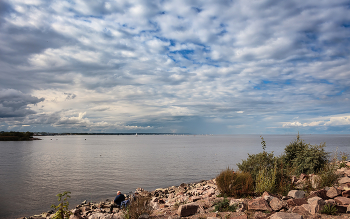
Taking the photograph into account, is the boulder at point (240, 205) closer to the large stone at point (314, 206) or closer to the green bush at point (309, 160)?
the large stone at point (314, 206)

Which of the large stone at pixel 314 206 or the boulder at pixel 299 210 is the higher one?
the large stone at pixel 314 206

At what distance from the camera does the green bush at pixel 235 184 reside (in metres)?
11.9

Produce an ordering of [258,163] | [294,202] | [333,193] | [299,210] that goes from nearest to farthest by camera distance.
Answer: [299,210] → [294,202] → [333,193] → [258,163]

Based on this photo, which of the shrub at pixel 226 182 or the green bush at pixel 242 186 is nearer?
the green bush at pixel 242 186

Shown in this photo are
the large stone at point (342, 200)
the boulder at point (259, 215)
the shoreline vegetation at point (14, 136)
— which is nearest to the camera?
the boulder at point (259, 215)

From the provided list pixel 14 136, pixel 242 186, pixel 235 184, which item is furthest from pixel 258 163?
pixel 14 136

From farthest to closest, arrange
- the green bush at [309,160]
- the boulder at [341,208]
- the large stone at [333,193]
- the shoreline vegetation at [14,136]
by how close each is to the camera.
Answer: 1. the shoreline vegetation at [14,136]
2. the green bush at [309,160]
3. the large stone at [333,193]
4. the boulder at [341,208]

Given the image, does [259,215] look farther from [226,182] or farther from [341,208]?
[226,182]

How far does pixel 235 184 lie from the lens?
40.5ft

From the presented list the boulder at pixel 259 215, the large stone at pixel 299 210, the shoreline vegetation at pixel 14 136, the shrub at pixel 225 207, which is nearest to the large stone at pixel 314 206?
the large stone at pixel 299 210

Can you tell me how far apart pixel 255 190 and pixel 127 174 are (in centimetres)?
2862

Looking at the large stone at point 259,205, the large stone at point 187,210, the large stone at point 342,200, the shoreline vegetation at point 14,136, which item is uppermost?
the large stone at point 342,200

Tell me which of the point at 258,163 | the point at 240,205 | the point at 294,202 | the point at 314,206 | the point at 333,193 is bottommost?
the point at 240,205

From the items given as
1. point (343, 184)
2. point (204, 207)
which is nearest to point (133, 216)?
point (204, 207)
